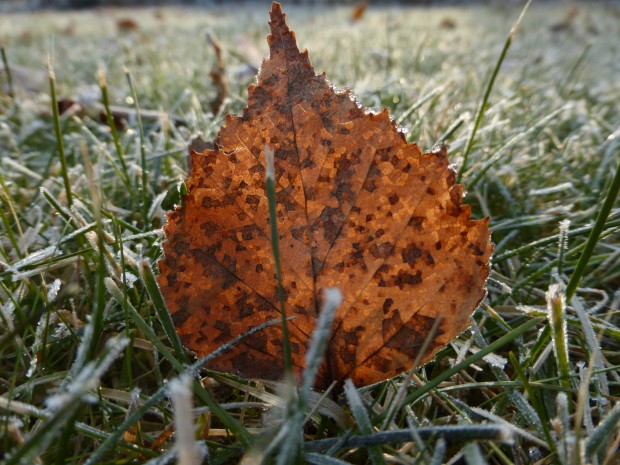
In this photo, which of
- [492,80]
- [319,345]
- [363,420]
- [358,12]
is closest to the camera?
[319,345]

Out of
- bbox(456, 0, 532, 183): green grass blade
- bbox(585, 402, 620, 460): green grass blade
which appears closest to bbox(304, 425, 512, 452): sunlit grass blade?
bbox(585, 402, 620, 460): green grass blade

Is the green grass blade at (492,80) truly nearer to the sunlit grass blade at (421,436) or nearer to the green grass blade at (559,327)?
the green grass blade at (559,327)

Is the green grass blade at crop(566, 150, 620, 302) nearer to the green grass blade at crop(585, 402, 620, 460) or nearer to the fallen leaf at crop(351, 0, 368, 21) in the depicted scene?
the green grass blade at crop(585, 402, 620, 460)

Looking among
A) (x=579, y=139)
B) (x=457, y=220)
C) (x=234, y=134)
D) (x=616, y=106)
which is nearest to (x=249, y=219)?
(x=234, y=134)

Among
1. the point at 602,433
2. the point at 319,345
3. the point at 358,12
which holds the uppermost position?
the point at 358,12

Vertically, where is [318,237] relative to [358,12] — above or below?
below

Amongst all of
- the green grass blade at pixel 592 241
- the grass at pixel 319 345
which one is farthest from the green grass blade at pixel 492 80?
the green grass blade at pixel 592 241

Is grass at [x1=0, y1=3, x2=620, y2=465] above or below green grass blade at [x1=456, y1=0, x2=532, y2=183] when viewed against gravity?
below

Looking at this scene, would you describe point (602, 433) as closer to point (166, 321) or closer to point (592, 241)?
point (592, 241)

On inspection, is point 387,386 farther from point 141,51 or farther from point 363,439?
point 141,51

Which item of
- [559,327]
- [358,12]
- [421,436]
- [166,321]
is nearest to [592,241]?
[559,327]
